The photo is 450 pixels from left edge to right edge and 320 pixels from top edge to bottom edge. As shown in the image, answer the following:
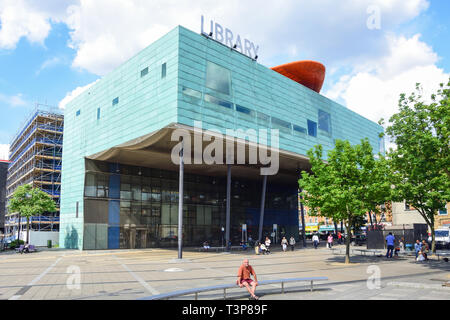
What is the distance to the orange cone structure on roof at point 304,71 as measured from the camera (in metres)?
48.7

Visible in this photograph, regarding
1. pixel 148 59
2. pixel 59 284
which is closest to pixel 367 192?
pixel 59 284

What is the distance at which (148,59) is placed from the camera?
34.3 meters

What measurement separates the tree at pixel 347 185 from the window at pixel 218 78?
43.6ft

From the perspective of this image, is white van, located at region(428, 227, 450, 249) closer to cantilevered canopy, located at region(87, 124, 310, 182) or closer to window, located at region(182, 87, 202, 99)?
cantilevered canopy, located at region(87, 124, 310, 182)

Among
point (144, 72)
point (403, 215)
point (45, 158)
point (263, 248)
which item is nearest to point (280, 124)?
point (263, 248)

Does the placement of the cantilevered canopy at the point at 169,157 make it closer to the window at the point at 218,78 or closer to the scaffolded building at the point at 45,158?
the window at the point at 218,78

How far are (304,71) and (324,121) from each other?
24.3 ft

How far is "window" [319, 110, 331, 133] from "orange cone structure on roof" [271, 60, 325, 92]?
573 centimetres

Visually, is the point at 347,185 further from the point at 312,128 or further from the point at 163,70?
the point at 312,128

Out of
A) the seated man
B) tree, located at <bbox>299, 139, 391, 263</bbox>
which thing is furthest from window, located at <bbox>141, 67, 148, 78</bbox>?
the seated man

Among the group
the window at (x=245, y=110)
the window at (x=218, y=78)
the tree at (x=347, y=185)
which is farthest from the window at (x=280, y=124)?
the tree at (x=347, y=185)

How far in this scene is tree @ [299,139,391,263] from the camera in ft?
Result: 75.8

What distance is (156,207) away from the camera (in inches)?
1801
